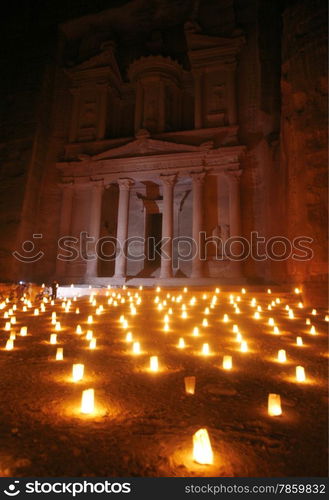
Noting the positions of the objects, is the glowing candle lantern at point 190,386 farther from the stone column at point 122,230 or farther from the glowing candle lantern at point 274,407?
the stone column at point 122,230

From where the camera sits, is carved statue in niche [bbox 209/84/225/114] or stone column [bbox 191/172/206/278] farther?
carved statue in niche [bbox 209/84/225/114]

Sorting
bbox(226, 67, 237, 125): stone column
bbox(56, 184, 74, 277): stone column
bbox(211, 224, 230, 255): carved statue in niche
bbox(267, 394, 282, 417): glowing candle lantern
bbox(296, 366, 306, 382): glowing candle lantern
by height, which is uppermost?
bbox(226, 67, 237, 125): stone column

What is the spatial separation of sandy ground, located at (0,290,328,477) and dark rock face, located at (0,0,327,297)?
670 centimetres

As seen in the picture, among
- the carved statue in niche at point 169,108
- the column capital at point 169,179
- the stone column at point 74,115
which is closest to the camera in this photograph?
the column capital at point 169,179

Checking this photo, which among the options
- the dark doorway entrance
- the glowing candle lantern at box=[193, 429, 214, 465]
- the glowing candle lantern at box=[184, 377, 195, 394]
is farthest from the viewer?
the dark doorway entrance

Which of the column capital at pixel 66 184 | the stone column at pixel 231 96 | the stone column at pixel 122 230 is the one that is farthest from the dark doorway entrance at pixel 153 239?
the stone column at pixel 231 96

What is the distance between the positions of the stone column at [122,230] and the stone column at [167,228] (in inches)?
94.8

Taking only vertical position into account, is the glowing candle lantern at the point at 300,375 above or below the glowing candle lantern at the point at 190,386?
above

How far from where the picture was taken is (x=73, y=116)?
860 inches

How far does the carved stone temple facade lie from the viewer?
17.6 m

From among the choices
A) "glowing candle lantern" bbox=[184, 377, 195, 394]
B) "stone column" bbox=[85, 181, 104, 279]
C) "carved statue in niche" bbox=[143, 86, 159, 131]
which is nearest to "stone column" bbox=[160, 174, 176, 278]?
"stone column" bbox=[85, 181, 104, 279]

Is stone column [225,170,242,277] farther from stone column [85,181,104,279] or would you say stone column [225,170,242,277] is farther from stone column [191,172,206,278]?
stone column [85,181,104,279]

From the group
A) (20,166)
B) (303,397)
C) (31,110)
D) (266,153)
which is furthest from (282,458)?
(31,110)

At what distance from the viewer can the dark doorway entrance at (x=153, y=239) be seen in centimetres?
2150
